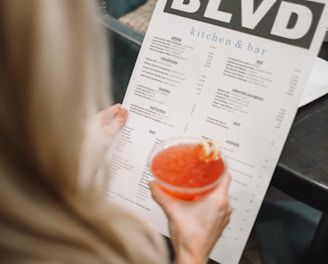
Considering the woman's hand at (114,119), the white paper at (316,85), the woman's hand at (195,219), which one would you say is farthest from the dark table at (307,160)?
the woman's hand at (114,119)

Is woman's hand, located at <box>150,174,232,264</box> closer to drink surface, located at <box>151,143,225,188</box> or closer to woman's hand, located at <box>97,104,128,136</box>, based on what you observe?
drink surface, located at <box>151,143,225,188</box>

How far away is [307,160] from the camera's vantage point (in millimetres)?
739

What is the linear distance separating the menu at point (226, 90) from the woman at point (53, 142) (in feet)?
1.07

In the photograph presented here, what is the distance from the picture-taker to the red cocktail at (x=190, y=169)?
0.67 meters

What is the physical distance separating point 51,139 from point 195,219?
0.36 metres

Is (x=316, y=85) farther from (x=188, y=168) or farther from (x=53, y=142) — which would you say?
(x=53, y=142)

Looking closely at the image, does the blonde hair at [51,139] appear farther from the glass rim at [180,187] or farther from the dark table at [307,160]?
the dark table at [307,160]

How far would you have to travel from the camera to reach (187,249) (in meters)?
0.68

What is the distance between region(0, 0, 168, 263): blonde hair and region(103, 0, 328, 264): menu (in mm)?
352

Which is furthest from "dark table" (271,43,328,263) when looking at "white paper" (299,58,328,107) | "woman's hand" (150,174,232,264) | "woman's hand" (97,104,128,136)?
"woman's hand" (97,104,128,136)

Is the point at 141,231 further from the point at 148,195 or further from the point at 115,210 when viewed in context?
the point at 148,195

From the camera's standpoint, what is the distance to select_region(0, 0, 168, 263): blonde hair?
14.4 inches

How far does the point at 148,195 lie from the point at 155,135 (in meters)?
0.12

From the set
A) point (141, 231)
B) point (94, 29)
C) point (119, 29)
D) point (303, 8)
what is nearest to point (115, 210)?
point (141, 231)
